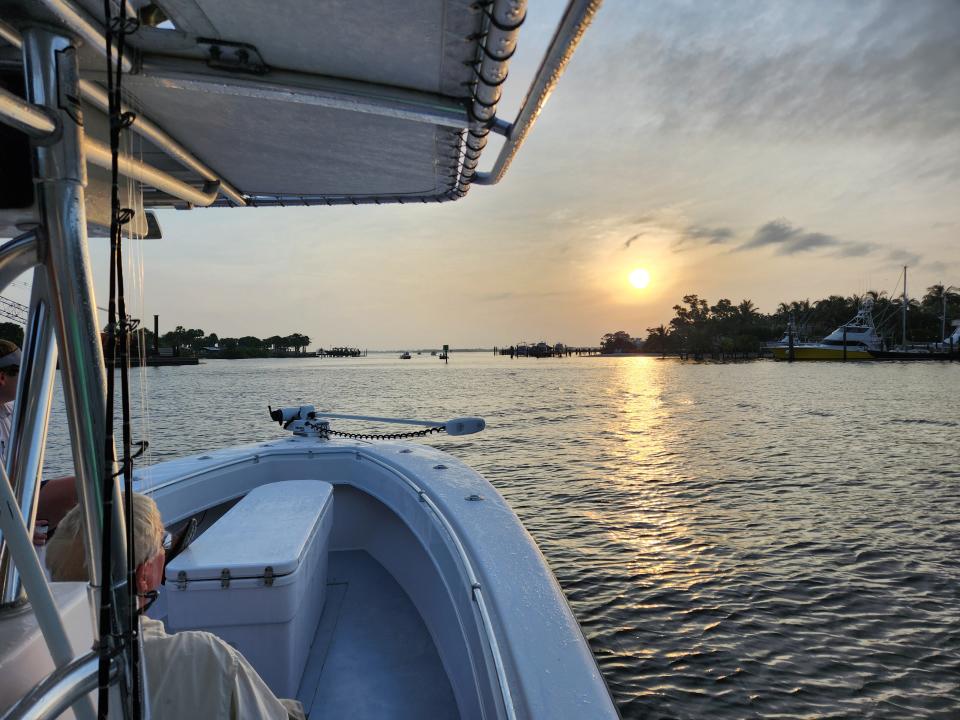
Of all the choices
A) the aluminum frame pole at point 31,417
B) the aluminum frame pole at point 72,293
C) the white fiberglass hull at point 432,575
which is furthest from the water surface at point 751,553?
the white fiberglass hull at point 432,575

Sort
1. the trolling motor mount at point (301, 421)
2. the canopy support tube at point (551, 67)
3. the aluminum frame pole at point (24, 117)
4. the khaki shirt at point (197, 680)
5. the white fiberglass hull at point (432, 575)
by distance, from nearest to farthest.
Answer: the aluminum frame pole at point (24, 117) → the canopy support tube at point (551, 67) → the khaki shirt at point (197, 680) → the white fiberglass hull at point (432, 575) → the trolling motor mount at point (301, 421)

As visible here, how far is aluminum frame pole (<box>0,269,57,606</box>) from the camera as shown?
1.20 metres

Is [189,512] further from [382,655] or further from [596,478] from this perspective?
[596,478]

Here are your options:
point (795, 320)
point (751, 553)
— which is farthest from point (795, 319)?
point (751, 553)

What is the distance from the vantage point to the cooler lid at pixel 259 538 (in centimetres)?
256

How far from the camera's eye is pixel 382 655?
3244 mm

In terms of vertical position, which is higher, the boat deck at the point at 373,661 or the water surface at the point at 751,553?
the boat deck at the point at 373,661

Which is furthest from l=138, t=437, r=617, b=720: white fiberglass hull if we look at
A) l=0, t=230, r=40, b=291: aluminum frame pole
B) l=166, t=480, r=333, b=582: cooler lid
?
l=0, t=230, r=40, b=291: aluminum frame pole

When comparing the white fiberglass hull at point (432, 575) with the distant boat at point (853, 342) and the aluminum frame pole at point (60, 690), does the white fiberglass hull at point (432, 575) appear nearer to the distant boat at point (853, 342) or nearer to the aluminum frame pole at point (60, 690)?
the aluminum frame pole at point (60, 690)

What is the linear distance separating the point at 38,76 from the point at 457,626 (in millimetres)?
2783

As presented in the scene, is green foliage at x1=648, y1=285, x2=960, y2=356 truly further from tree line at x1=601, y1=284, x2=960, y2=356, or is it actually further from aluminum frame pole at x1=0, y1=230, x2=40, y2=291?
aluminum frame pole at x1=0, y1=230, x2=40, y2=291

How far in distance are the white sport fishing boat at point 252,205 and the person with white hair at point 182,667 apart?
15 centimetres

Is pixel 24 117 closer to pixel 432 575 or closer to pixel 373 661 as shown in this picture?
pixel 373 661

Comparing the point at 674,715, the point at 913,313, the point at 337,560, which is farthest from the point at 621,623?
the point at 913,313
